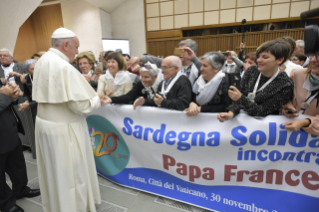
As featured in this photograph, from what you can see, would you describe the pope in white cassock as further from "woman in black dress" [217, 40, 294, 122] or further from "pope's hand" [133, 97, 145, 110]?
"woman in black dress" [217, 40, 294, 122]

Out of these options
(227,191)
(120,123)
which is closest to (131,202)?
(120,123)

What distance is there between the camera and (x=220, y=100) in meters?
1.85

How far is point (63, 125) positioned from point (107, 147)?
2.63 feet

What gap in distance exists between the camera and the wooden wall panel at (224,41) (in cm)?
865

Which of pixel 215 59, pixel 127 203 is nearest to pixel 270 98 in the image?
pixel 215 59

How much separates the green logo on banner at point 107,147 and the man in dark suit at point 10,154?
2.55 ft

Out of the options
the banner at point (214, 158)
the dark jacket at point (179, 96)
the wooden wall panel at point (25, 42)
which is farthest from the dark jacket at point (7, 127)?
the wooden wall panel at point (25, 42)

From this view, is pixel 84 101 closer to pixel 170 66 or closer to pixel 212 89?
pixel 170 66

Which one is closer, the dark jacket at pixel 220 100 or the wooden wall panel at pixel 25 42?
the dark jacket at pixel 220 100

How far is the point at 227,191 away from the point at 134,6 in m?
11.3

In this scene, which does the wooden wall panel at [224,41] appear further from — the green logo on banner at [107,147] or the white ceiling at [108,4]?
the green logo on banner at [107,147]

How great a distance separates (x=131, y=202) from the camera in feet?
6.74

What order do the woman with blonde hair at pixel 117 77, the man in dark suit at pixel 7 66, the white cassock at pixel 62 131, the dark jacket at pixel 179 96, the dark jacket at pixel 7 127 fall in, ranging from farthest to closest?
the man in dark suit at pixel 7 66
the woman with blonde hair at pixel 117 77
the dark jacket at pixel 179 96
the dark jacket at pixel 7 127
the white cassock at pixel 62 131

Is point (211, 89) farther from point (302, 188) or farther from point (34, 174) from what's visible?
point (34, 174)
